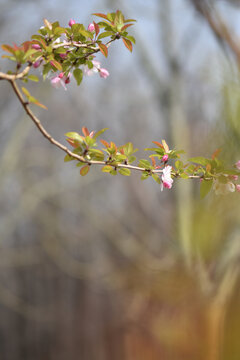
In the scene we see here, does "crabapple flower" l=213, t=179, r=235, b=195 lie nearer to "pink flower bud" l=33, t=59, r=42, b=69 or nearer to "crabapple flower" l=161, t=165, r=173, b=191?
"crabapple flower" l=161, t=165, r=173, b=191

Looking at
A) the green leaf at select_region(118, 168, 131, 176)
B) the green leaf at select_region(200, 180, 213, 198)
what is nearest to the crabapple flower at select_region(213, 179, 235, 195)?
the green leaf at select_region(200, 180, 213, 198)

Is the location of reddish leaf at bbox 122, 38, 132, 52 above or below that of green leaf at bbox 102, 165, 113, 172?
above

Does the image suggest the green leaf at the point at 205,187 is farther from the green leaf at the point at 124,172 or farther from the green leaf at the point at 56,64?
the green leaf at the point at 56,64

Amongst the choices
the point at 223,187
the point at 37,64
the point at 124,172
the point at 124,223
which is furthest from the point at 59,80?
the point at 124,223

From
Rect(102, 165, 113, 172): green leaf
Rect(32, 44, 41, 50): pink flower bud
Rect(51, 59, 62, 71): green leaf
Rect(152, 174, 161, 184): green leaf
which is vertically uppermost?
Rect(32, 44, 41, 50): pink flower bud

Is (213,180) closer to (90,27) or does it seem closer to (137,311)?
(90,27)

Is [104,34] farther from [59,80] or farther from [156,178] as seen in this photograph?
[156,178]
